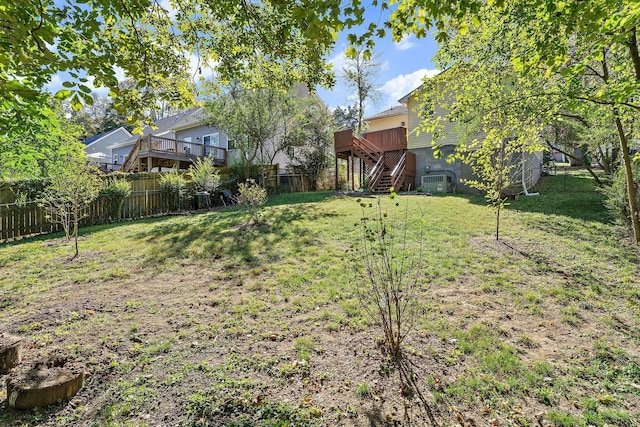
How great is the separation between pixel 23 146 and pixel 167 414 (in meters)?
9.31

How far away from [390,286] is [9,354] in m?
5.10

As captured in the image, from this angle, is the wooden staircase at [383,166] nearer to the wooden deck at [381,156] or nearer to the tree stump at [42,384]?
the wooden deck at [381,156]

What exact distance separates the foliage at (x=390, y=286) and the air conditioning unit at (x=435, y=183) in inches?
341

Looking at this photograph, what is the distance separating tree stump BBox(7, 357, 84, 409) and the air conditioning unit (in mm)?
15207

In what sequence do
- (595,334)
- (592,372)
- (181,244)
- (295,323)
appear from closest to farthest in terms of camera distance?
1. (592,372)
2. (595,334)
3. (295,323)
4. (181,244)

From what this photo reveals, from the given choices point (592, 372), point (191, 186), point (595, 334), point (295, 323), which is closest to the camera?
point (592, 372)

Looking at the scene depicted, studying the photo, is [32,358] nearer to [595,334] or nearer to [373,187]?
[595,334]

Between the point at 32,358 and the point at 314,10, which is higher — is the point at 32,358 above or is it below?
below

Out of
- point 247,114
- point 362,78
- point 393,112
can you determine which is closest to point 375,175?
point 247,114

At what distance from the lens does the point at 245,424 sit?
2.46 metres

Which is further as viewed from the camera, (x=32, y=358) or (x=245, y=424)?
(x=32, y=358)

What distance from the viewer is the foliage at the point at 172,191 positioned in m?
13.1

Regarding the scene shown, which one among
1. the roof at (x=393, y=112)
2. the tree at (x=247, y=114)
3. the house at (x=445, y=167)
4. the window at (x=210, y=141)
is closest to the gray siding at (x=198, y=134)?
the window at (x=210, y=141)

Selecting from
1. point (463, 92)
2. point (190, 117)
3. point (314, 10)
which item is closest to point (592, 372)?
point (314, 10)
